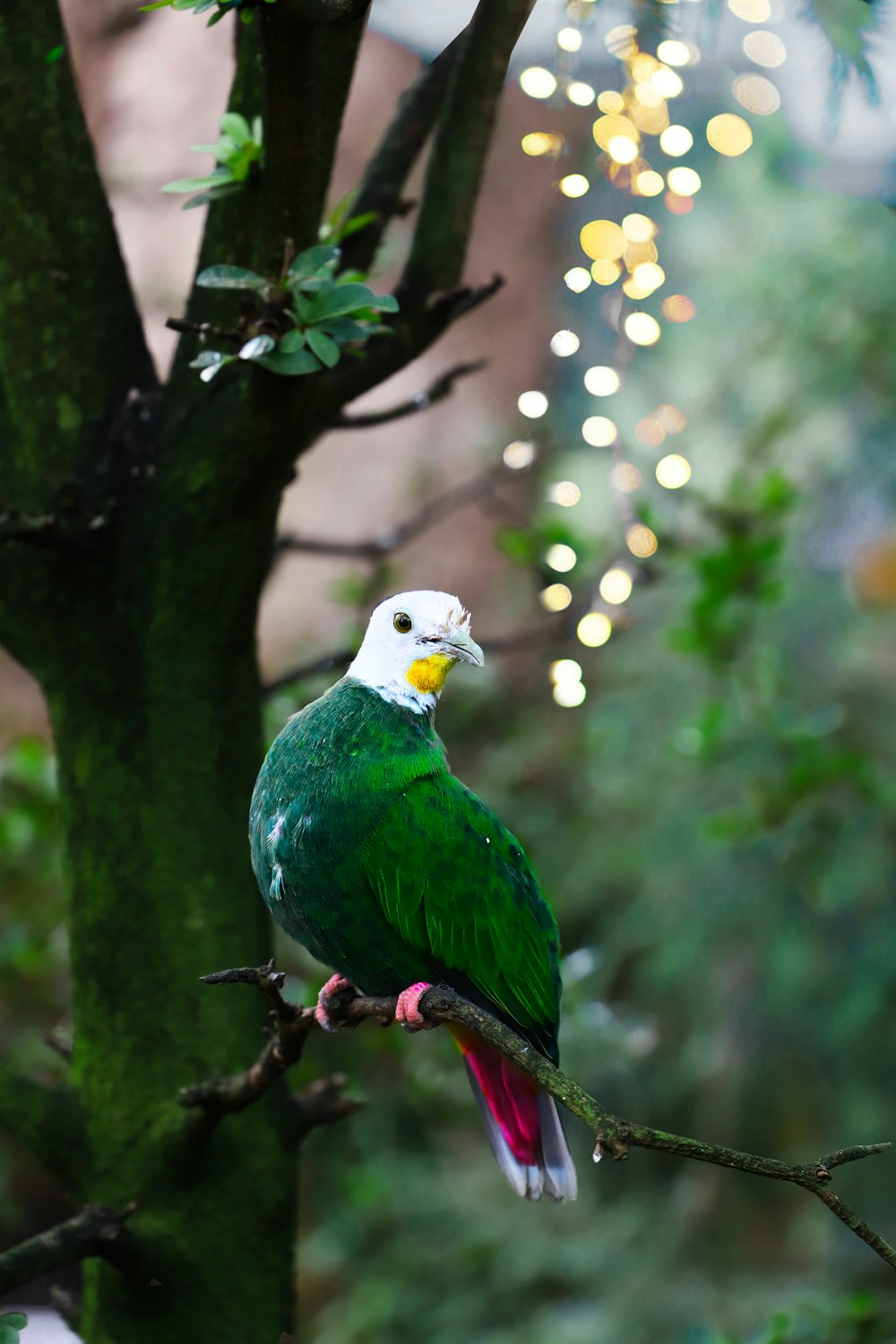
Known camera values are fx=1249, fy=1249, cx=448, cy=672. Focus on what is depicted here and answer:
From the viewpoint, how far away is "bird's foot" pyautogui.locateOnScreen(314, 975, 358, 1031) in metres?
0.92

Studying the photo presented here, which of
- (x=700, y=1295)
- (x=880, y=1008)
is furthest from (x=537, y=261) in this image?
(x=700, y=1295)

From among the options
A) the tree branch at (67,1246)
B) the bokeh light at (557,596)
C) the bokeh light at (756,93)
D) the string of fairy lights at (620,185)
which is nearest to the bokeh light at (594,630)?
the string of fairy lights at (620,185)

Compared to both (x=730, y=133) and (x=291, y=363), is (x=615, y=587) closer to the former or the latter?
(x=291, y=363)

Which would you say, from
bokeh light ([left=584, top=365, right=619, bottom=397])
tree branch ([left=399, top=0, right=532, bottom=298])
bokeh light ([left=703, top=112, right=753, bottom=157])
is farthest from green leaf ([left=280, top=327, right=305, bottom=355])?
bokeh light ([left=703, top=112, right=753, bottom=157])

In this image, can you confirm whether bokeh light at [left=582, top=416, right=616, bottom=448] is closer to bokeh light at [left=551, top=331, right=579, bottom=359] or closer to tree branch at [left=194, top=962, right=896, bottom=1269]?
bokeh light at [left=551, top=331, right=579, bottom=359]

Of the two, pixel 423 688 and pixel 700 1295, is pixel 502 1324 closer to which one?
pixel 700 1295

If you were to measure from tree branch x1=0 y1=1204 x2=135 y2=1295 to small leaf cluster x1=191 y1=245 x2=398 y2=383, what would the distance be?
2.19 feet

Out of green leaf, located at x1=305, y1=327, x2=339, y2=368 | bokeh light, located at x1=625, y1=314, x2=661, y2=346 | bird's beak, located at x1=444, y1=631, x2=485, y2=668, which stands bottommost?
bird's beak, located at x1=444, y1=631, x2=485, y2=668

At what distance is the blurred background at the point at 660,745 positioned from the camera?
81.4 inches

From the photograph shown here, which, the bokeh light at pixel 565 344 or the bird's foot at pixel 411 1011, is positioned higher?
the bokeh light at pixel 565 344

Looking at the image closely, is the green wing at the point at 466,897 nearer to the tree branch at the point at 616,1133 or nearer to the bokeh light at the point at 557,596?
the tree branch at the point at 616,1133

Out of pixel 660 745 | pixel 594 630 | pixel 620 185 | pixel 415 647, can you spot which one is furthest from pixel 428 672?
pixel 660 745

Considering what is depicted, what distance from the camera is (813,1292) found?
2553 mm

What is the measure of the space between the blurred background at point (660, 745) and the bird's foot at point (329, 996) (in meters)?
0.71
